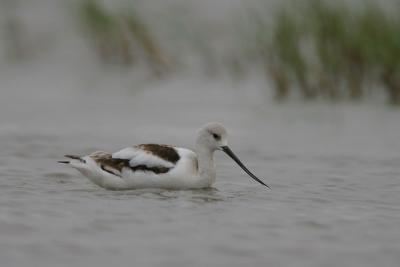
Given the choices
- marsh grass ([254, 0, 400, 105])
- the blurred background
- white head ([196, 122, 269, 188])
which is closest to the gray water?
the blurred background

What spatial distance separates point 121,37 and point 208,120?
142 inches

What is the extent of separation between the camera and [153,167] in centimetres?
707

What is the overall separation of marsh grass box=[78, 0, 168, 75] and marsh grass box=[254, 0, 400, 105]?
2.01m

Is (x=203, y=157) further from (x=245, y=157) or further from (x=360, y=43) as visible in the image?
(x=360, y=43)

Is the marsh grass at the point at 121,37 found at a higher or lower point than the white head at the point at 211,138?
higher

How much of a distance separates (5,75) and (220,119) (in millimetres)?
4778

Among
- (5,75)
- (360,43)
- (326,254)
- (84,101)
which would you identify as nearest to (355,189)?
(326,254)

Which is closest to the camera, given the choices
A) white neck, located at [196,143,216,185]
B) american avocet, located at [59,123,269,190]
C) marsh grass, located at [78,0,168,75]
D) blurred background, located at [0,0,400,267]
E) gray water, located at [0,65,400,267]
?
gray water, located at [0,65,400,267]

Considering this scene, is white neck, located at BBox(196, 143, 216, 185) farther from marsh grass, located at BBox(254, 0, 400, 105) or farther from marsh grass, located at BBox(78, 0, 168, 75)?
marsh grass, located at BBox(78, 0, 168, 75)

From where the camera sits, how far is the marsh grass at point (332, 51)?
12148mm

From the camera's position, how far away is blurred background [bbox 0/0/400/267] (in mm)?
5402

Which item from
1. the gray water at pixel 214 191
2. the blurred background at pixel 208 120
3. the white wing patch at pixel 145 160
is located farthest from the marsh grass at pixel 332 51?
the white wing patch at pixel 145 160

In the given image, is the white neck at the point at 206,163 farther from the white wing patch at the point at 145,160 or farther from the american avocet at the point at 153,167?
the white wing patch at the point at 145,160

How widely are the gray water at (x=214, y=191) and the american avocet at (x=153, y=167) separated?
3.6 inches
